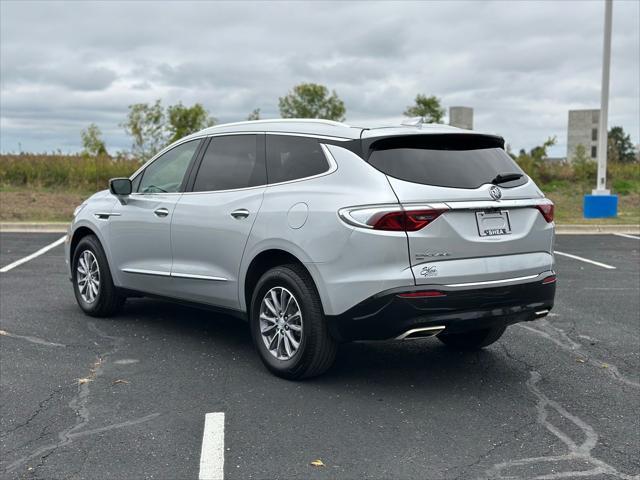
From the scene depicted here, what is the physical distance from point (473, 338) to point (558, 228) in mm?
A: 12111

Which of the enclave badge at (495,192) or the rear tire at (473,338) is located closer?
the enclave badge at (495,192)

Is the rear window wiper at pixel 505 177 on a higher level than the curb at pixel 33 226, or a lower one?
higher

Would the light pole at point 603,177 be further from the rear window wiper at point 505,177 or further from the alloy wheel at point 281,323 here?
the alloy wheel at point 281,323

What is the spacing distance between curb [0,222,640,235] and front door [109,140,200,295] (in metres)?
10.3

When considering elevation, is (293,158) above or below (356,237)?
above

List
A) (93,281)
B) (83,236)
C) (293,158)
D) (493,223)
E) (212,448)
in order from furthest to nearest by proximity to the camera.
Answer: (83,236)
(93,281)
(293,158)
(493,223)
(212,448)

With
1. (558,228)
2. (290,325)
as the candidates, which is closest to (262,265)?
(290,325)

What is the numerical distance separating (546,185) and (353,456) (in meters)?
22.5

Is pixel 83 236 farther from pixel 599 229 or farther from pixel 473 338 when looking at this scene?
pixel 599 229

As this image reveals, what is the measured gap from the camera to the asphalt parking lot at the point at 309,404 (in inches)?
159

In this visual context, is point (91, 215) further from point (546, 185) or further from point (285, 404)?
point (546, 185)

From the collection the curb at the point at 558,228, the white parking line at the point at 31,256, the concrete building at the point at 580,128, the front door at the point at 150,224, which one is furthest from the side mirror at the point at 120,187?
the concrete building at the point at 580,128

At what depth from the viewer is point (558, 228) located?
1766 cm

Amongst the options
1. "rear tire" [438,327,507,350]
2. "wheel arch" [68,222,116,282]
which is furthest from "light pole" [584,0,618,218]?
"wheel arch" [68,222,116,282]
